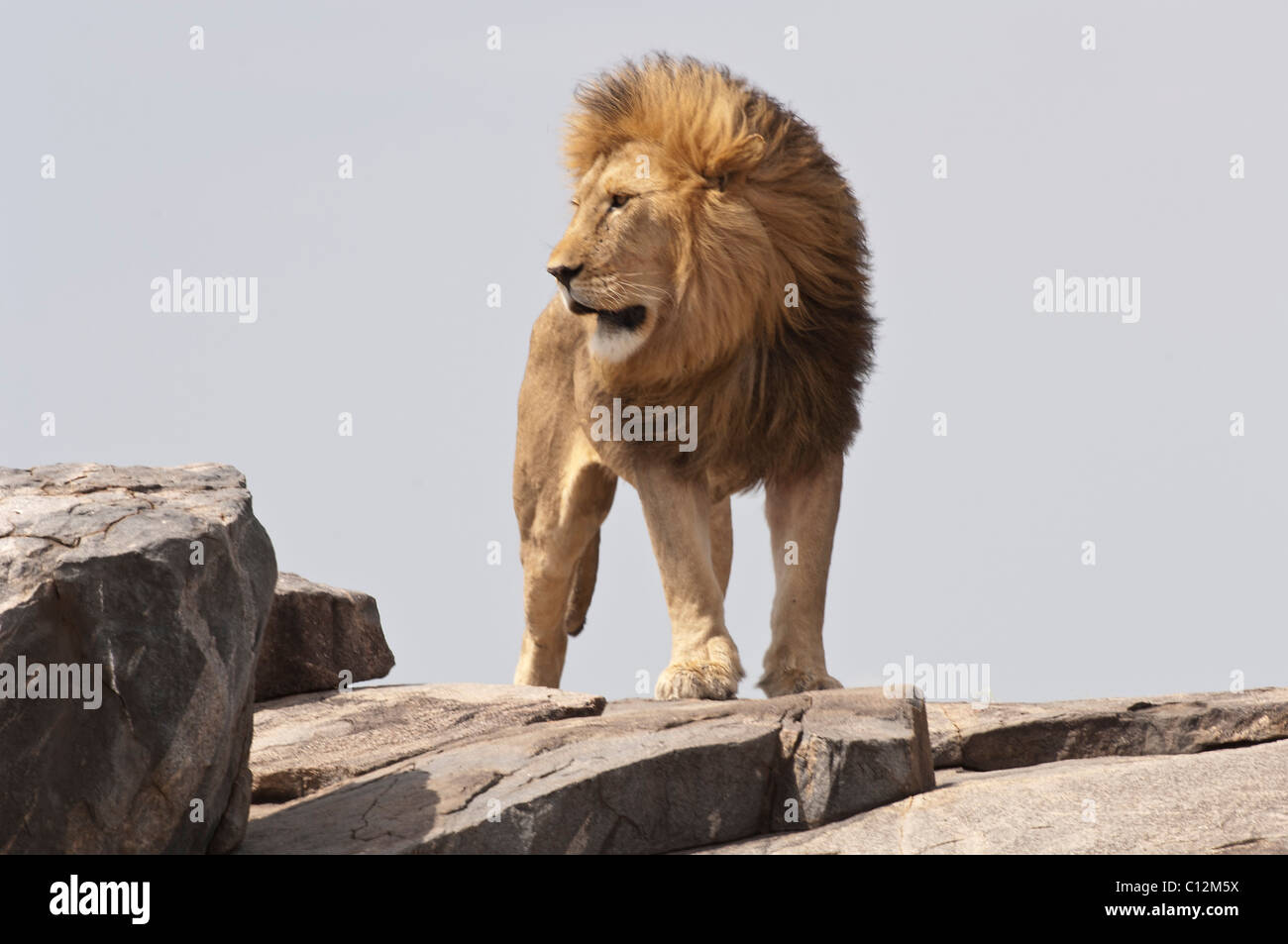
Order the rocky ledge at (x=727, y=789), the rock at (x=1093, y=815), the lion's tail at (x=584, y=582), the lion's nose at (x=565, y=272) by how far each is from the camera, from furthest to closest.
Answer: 1. the lion's tail at (x=584, y=582)
2. the lion's nose at (x=565, y=272)
3. the rocky ledge at (x=727, y=789)
4. the rock at (x=1093, y=815)

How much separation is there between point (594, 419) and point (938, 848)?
2.94m

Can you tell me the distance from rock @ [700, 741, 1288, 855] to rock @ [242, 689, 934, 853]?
0.12 metres

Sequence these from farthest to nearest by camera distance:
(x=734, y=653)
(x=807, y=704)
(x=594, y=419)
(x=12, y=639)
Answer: (x=594, y=419) < (x=734, y=653) < (x=807, y=704) < (x=12, y=639)

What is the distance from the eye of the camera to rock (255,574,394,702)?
7.65 m

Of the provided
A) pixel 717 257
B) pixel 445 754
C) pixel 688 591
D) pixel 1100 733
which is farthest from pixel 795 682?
pixel 717 257

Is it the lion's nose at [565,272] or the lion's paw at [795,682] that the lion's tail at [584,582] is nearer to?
the lion's paw at [795,682]

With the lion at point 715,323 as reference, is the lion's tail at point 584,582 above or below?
below

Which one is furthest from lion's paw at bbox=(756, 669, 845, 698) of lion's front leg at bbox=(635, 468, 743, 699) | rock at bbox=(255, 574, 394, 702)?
rock at bbox=(255, 574, 394, 702)

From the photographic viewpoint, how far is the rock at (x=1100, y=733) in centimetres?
664

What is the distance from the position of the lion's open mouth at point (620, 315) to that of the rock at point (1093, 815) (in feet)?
7.45

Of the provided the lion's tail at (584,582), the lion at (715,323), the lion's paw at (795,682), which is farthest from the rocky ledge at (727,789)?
the lion's tail at (584,582)
